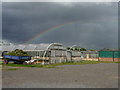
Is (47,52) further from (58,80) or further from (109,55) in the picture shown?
(109,55)

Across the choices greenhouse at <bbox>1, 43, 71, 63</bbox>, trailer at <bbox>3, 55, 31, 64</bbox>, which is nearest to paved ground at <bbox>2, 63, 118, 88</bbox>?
trailer at <bbox>3, 55, 31, 64</bbox>

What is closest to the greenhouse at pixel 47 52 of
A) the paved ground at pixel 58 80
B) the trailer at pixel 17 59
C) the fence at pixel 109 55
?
the trailer at pixel 17 59

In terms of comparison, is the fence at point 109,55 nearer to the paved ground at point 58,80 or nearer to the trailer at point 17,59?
the trailer at point 17,59

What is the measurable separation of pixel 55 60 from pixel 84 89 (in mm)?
45403

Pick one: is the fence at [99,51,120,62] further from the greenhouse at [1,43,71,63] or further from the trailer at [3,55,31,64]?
the trailer at [3,55,31,64]

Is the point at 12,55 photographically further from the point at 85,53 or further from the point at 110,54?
the point at 85,53

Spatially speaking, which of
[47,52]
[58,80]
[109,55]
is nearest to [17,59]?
[47,52]

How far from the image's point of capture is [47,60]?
54906 mm

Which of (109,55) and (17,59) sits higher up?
(17,59)

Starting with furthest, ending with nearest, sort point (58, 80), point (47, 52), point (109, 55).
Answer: point (109, 55) → point (47, 52) → point (58, 80)

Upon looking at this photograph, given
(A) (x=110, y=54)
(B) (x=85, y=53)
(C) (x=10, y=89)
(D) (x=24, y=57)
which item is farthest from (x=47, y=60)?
(B) (x=85, y=53)

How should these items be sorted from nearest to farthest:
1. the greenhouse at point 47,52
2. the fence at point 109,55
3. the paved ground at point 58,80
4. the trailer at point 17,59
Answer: the paved ground at point 58,80 → the trailer at point 17,59 → the greenhouse at point 47,52 → the fence at point 109,55

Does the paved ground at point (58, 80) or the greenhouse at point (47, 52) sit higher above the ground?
the greenhouse at point (47, 52)

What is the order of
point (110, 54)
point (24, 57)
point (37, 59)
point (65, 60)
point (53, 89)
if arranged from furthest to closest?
point (110, 54), point (65, 60), point (37, 59), point (24, 57), point (53, 89)
